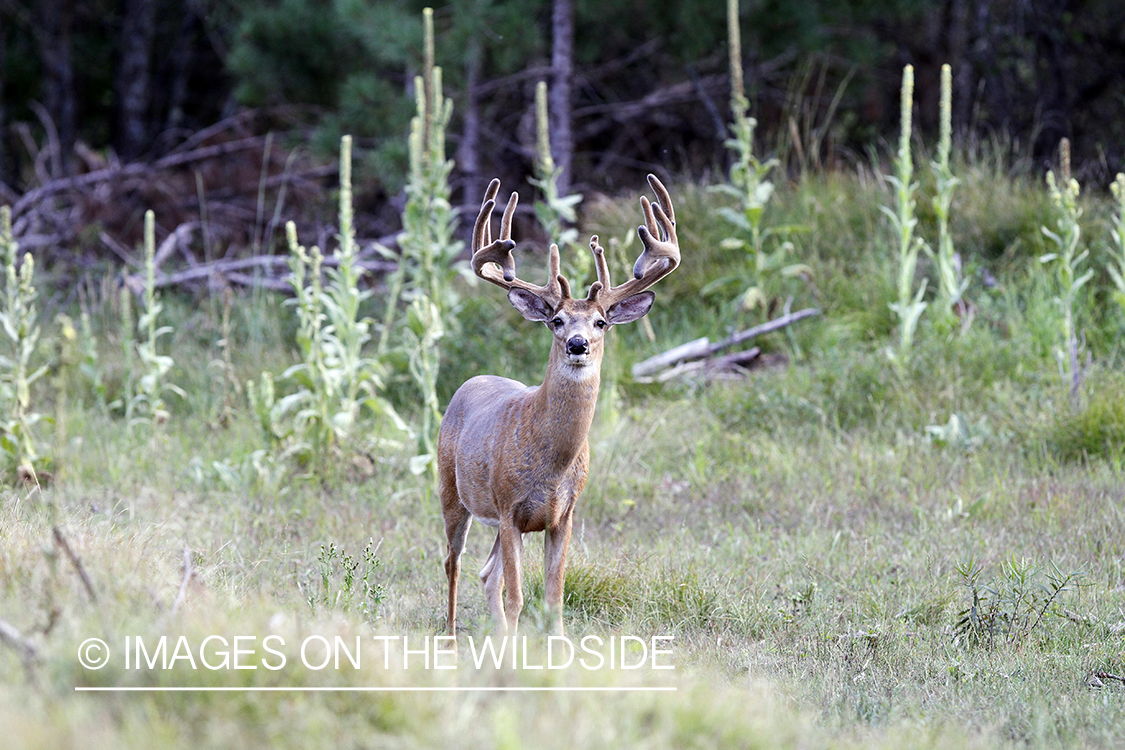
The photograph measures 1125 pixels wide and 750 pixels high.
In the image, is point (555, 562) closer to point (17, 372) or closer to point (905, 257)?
point (17, 372)

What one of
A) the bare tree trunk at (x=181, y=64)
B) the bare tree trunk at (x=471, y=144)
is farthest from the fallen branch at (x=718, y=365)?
the bare tree trunk at (x=181, y=64)

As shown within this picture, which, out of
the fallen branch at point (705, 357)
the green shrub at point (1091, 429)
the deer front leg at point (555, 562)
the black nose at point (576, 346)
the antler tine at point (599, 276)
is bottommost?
the green shrub at point (1091, 429)

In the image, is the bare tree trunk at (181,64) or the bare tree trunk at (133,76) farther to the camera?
the bare tree trunk at (181,64)

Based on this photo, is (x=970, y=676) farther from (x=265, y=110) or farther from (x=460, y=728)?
(x=265, y=110)

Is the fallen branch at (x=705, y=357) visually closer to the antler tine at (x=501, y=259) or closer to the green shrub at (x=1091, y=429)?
the green shrub at (x=1091, y=429)

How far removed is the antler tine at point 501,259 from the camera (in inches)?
169

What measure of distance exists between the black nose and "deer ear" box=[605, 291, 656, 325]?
414mm

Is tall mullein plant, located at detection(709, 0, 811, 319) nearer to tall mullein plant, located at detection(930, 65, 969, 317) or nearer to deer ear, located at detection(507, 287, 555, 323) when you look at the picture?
tall mullein plant, located at detection(930, 65, 969, 317)

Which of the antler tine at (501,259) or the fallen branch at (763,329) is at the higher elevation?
the antler tine at (501,259)

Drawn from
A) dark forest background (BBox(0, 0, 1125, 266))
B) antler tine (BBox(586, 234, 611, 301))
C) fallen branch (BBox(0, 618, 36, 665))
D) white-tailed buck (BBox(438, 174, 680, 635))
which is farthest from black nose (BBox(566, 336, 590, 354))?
dark forest background (BBox(0, 0, 1125, 266))

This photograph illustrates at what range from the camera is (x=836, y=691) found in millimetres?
3969

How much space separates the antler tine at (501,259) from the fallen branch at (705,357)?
3.47 m

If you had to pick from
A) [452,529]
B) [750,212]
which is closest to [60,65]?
[750,212]

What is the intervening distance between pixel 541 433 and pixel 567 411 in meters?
0.12
